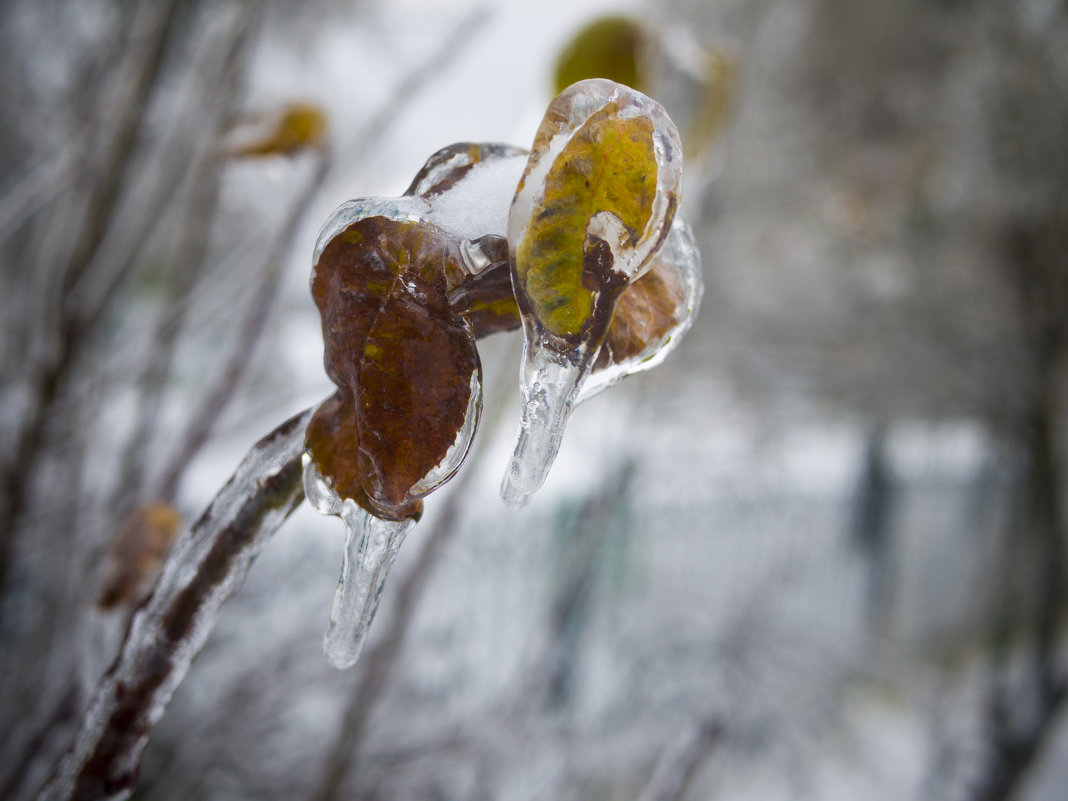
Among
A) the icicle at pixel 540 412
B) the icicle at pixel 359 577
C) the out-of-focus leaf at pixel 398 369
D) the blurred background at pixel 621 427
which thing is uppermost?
the out-of-focus leaf at pixel 398 369

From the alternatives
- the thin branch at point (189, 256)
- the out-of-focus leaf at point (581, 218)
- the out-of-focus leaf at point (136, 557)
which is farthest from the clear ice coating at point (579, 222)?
the thin branch at point (189, 256)

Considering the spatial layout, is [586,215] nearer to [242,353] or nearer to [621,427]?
[242,353]

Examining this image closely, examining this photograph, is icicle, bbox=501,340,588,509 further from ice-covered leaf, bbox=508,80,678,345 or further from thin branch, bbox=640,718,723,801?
thin branch, bbox=640,718,723,801

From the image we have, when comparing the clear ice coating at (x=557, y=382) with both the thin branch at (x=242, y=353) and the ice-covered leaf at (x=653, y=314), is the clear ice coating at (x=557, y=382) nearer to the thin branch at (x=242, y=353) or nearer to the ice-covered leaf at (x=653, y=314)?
the ice-covered leaf at (x=653, y=314)

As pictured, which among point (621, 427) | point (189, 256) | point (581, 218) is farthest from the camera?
point (621, 427)

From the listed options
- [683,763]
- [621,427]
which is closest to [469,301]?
[683,763]

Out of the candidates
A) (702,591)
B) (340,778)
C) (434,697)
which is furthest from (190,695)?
(702,591)

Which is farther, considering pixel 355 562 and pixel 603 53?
pixel 603 53
